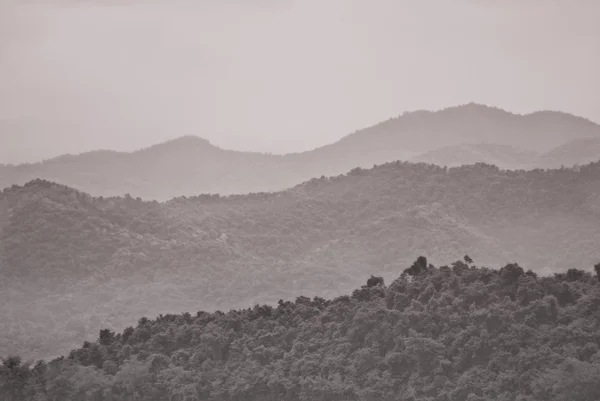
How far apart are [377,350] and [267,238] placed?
207 ft

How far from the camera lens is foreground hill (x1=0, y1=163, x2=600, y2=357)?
74.6 metres

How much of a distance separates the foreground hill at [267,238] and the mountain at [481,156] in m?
36.9

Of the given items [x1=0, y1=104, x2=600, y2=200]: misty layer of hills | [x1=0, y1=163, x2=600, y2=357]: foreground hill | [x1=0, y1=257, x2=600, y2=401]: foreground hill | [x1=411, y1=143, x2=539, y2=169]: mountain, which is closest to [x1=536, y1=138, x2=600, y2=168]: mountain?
[x1=411, y1=143, x2=539, y2=169]: mountain

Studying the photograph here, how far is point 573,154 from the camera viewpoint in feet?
400

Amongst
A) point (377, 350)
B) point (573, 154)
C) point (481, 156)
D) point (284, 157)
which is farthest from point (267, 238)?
point (284, 157)

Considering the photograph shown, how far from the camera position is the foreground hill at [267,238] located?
7462 centimetres

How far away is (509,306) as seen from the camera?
23.0 m

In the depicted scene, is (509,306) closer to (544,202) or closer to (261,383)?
(261,383)

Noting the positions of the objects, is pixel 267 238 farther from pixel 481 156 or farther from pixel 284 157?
pixel 284 157

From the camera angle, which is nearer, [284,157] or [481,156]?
[481,156]

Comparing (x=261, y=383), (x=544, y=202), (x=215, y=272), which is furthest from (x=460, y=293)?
(x=544, y=202)

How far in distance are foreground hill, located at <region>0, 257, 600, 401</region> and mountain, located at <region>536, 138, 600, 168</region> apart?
3800 inches

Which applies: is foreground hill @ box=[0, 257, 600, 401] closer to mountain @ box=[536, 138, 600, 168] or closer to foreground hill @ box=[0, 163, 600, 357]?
foreground hill @ box=[0, 163, 600, 357]

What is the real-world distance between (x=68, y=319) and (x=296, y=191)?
34.6 meters
